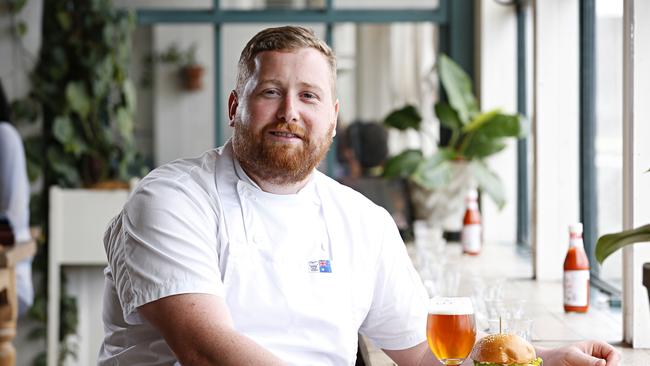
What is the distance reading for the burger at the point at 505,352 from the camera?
1.88 m

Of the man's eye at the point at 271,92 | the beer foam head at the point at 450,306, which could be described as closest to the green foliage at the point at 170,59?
the man's eye at the point at 271,92

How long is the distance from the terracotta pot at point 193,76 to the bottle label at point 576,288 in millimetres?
3523

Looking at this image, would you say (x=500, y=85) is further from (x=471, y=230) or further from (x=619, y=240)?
(x=619, y=240)

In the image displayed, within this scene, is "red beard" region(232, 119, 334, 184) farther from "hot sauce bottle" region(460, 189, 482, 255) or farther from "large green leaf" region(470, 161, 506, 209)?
"large green leaf" region(470, 161, 506, 209)

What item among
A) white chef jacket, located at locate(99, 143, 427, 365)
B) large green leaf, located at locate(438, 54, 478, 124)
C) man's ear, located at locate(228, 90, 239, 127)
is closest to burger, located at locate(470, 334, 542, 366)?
white chef jacket, located at locate(99, 143, 427, 365)

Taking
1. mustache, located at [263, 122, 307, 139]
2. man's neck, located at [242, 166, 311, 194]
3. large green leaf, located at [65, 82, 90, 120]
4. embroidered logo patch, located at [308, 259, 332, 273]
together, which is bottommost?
embroidered logo patch, located at [308, 259, 332, 273]

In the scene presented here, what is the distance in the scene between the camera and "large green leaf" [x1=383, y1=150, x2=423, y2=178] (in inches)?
211

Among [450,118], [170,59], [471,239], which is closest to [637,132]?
[471,239]

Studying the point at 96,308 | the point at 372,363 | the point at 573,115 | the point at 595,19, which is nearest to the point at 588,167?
the point at 573,115

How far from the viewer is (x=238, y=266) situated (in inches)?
81.4

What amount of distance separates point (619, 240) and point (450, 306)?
15.6 inches

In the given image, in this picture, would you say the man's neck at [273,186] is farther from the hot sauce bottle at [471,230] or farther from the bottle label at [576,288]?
the hot sauce bottle at [471,230]

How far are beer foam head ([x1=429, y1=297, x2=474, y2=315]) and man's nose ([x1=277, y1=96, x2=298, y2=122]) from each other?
1.55 ft

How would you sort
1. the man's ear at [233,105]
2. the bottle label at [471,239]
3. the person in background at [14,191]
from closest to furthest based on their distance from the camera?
the man's ear at [233,105] → the person in background at [14,191] → the bottle label at [471,239]
